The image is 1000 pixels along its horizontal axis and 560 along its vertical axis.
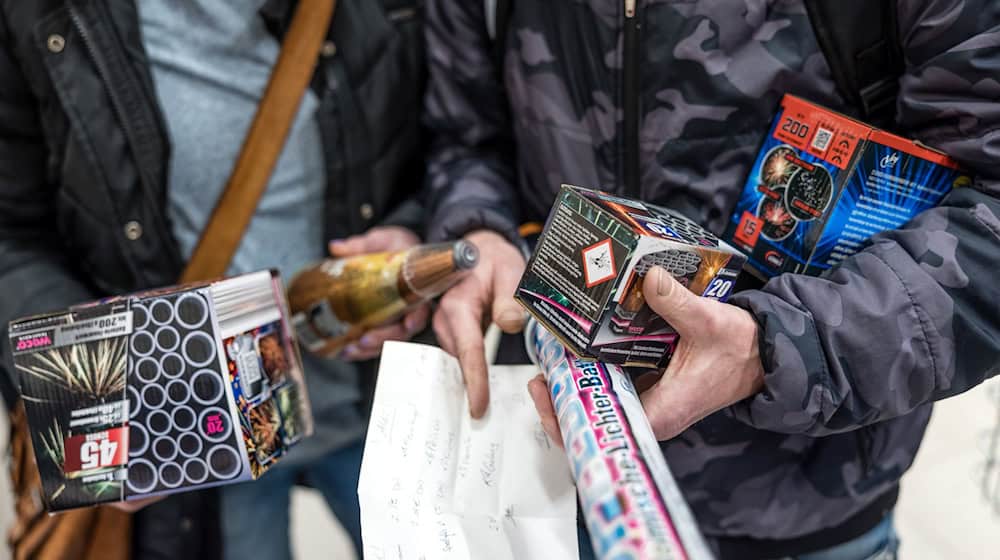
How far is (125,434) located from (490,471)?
1.30 ft

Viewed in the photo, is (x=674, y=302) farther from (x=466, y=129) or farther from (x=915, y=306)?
(x=466, y=129)

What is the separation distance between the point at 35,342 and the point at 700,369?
2.27ft

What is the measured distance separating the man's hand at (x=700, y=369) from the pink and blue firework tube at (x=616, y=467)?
0.03 m

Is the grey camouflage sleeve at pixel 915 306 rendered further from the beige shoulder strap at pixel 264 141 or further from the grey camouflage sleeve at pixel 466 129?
the beige shoulder strap at pixel 264 141

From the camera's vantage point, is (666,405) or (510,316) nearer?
(666,405)

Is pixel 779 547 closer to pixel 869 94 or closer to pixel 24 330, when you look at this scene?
pixel 869 94

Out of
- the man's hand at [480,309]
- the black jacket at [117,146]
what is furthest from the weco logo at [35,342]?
the man's hand at [480,309]

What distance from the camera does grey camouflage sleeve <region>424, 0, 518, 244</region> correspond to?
1007mm

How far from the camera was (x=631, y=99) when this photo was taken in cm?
83

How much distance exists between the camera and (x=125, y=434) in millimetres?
775

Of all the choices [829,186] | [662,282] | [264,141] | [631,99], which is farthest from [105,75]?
[829,186]

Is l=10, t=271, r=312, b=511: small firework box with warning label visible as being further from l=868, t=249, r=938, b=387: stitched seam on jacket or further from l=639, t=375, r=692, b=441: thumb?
l=868, t=249, r=938, b=387: stitched seam on jacket

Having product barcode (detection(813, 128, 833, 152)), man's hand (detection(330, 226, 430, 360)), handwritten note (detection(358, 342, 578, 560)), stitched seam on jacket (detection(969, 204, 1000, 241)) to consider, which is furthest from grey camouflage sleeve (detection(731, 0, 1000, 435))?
man's hand (detection(330, 226, 430, 360))

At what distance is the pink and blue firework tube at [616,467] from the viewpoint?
20.1 inches
